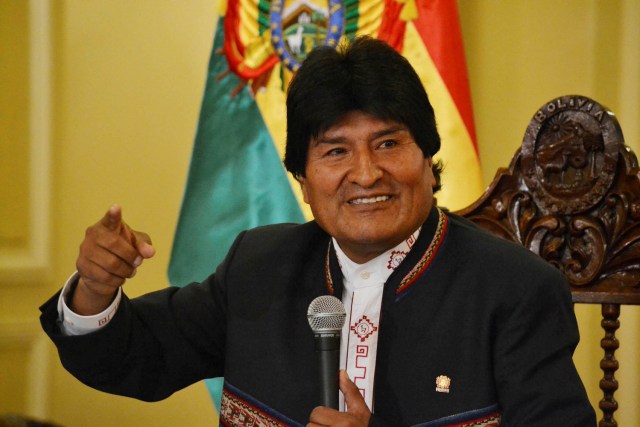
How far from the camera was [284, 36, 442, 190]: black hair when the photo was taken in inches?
62.2

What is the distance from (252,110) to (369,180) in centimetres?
180

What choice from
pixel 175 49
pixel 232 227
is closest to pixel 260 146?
pixel 232 227

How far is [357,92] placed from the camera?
5.18 ft

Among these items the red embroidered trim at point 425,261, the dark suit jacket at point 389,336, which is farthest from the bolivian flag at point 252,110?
the red embroidered trim at point 425,261

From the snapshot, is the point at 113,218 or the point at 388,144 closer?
the point at 113,218

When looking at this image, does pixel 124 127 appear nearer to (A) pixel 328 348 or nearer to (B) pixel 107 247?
(B) pixel 107 247

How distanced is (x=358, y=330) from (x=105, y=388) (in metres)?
0.55

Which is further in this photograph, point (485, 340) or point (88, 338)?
point (88, 338)

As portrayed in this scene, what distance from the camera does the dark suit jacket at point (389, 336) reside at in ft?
4.88

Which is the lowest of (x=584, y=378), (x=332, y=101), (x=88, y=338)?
(x=584, y=378)

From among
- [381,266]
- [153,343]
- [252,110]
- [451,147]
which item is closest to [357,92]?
[381,266]

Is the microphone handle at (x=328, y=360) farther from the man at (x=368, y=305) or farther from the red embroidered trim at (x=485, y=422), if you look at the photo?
the red embroidered trim at (x=485, y=422)

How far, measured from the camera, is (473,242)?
1669 mm

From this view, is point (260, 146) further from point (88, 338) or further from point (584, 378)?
point (88, 338)
